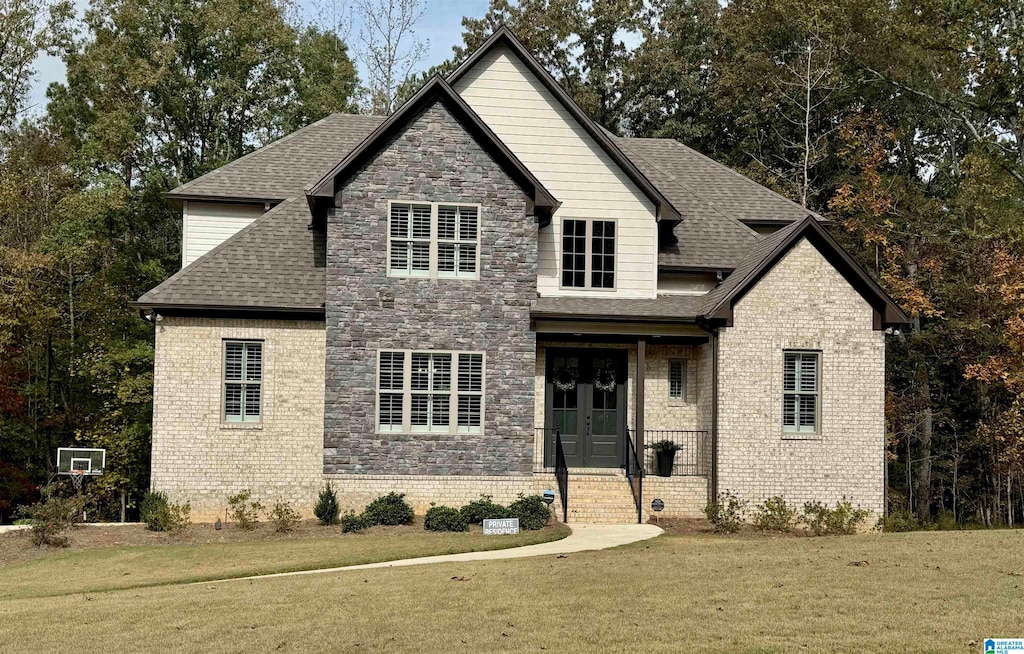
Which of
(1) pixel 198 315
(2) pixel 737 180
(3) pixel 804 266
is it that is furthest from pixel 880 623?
(2) pixel 737 180

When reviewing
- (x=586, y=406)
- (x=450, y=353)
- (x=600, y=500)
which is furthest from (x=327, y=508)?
(x=586, y=406)

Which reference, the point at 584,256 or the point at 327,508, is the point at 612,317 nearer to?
the point at 584,256

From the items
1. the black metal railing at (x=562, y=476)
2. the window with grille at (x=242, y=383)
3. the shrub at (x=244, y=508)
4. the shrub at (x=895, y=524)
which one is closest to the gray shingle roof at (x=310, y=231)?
the window with grille at (x=242, y=383)

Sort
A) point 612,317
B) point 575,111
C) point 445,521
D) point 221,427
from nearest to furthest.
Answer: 1. point 445,521
2. point 221,427
3. point 612,317
4. point 575,111

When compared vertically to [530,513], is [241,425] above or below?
above

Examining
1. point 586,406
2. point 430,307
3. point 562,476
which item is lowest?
point 562,476

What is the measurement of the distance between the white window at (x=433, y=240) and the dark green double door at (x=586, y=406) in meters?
3.21

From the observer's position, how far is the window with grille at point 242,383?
21391 millimetres

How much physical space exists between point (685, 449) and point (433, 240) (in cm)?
713

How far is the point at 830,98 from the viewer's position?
39.8 m

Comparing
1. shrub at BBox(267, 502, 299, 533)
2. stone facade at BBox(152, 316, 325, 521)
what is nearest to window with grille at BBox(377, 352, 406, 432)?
stone facade at BBox(152, 316, 325, 521)

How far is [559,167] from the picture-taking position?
2312cm

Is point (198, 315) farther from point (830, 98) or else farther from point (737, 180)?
point (830, 98)

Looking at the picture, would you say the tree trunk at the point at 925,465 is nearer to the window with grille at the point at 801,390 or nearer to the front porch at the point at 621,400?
the window with grille at the point at 801,390
